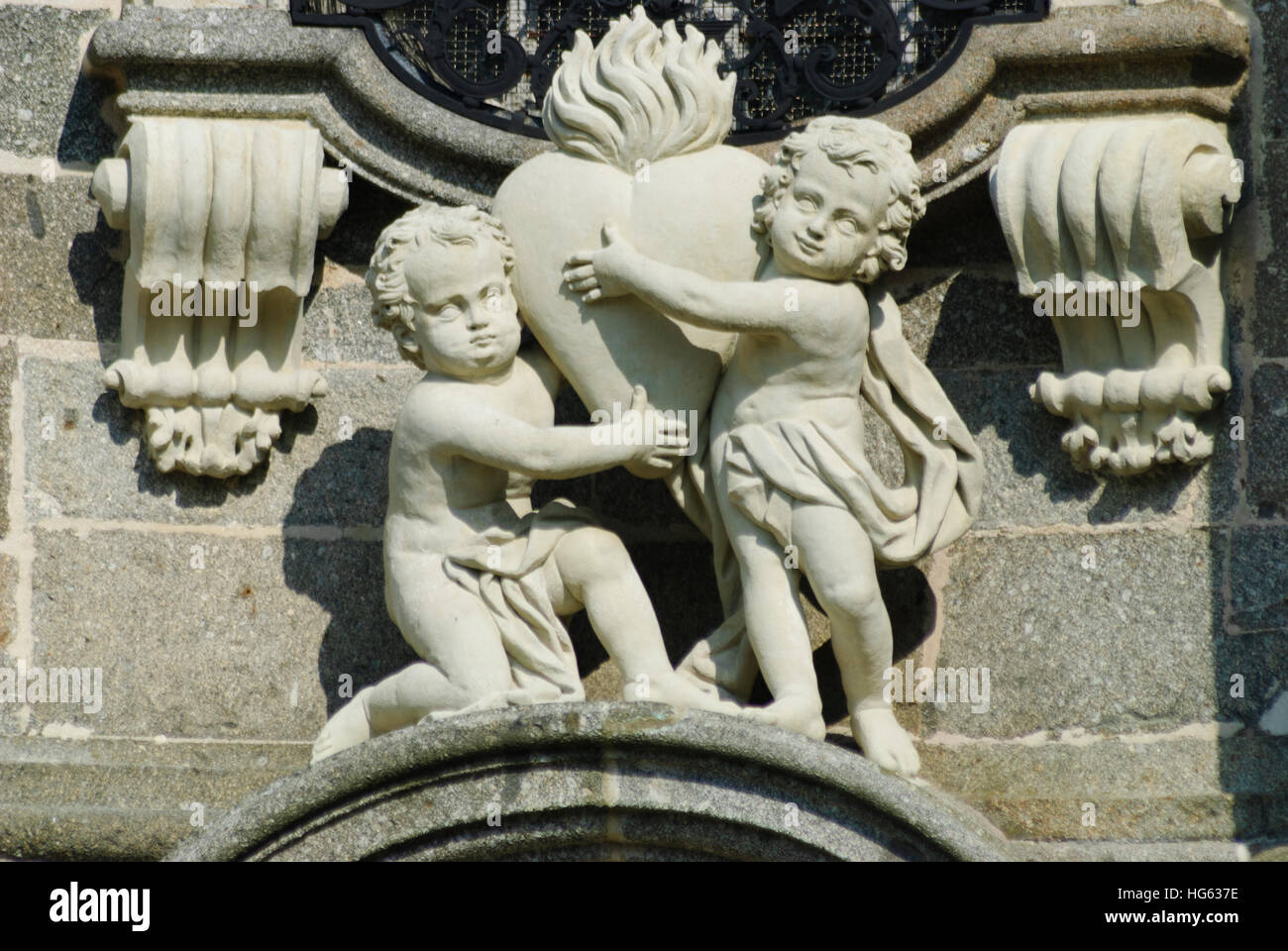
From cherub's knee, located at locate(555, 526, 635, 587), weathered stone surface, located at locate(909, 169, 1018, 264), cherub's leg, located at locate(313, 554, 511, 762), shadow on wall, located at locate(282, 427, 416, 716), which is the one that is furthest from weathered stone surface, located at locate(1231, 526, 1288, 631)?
shadow on wall, located at locate(282, 427, 416, 716)

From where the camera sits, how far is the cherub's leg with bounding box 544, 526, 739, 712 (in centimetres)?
484

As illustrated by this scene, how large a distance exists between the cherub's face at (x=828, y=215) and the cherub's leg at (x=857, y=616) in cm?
40

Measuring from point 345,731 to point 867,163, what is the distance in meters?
1.25

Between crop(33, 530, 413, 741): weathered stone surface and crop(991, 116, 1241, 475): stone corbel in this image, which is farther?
crop(33, 530, 413, 741): weathered stone surface

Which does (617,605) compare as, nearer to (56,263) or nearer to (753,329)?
(753,329)

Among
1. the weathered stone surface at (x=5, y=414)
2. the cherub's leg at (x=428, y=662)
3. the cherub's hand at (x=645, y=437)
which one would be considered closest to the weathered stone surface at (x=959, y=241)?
the cherub's hand at (x=645, y=437)

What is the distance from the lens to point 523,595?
4.85 meters

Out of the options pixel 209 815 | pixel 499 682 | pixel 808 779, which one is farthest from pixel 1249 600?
pixel 209 815

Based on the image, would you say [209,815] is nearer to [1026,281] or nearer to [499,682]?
[499,682]

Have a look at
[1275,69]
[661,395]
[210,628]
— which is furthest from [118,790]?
[1275,69]

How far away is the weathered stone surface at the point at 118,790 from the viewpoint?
4.86 metres

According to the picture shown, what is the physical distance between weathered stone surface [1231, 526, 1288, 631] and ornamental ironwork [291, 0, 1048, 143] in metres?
0.99

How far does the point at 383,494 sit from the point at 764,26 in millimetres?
1076

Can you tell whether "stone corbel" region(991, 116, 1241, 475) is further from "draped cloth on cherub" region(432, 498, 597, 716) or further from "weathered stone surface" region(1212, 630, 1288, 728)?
"draped cloth on cherub" region(432, 498, 597, 716)
